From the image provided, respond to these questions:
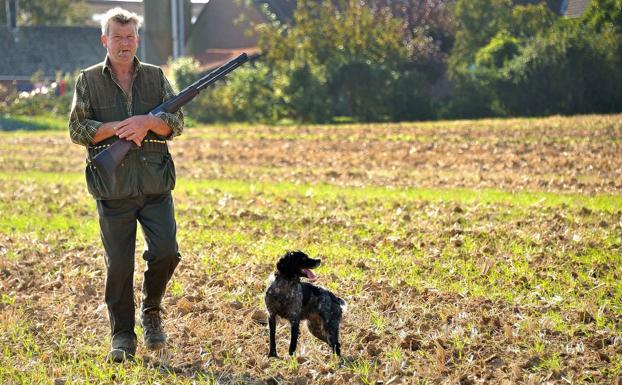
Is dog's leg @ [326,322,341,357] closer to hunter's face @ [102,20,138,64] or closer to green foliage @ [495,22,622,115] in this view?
hunter's face @ [102,20,138,64]

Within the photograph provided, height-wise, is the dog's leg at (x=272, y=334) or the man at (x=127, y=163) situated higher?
the man at (x=127, y=163)

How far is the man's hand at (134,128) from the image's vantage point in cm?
696

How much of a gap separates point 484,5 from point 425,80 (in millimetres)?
5597

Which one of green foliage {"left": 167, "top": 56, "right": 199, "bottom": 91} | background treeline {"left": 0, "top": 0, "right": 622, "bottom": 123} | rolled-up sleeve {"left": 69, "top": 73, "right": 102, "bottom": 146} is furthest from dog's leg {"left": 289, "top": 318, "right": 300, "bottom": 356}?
green foliage {"left": 167, "top": 56, "right": 199, "bottom": 91}

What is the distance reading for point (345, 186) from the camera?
1888 cm

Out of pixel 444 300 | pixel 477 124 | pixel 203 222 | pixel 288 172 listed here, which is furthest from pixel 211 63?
pixel 444 300

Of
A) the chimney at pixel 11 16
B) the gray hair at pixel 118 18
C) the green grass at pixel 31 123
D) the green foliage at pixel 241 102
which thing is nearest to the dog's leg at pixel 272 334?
the gray hair at pixel 118 18

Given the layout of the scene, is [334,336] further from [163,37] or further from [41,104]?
[163,37]

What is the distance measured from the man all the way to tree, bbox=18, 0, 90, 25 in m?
74.7

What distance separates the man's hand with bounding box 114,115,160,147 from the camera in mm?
6957

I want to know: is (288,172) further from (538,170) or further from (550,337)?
(550,337)

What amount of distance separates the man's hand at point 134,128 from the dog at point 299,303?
1.20 meters

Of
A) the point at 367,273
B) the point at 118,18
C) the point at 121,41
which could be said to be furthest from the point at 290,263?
the point at 367,273

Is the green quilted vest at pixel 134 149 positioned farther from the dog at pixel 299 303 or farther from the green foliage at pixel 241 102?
the green foliage at pixel 241 102
